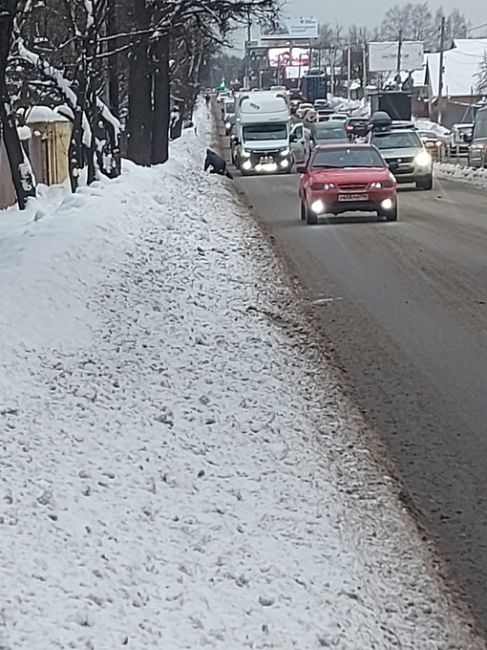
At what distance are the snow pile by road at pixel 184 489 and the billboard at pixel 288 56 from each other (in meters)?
134

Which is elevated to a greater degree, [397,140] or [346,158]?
[346,158]

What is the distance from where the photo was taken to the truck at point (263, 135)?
47.0m

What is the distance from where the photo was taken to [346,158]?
77.0 ft

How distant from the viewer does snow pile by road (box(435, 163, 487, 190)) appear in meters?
39.9

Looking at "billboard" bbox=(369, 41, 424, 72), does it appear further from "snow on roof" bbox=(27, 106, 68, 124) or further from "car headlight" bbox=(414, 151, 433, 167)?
"snow on roof" bbox=(27, 106, 68, 124)

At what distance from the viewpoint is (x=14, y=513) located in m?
5.53

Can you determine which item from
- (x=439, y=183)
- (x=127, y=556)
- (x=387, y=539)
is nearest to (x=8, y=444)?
(x=127, y=556)

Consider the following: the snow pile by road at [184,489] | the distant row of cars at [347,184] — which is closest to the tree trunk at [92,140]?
the distant row of cars at [347,184]

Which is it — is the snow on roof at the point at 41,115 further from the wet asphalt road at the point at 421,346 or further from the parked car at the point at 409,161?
the wet asphalt road at the point at 421,346

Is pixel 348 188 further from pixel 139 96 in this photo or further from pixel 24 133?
pixel 139 96

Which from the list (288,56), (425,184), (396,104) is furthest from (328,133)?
(288,56)

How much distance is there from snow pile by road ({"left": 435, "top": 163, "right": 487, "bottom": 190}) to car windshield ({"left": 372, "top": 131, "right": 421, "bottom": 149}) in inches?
A: 112

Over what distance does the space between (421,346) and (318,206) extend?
40.7ft

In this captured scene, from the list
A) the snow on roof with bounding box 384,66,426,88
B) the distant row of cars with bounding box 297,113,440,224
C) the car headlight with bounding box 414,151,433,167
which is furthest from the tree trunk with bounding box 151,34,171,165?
the snow on roof with bounding box 384,66,426,88
